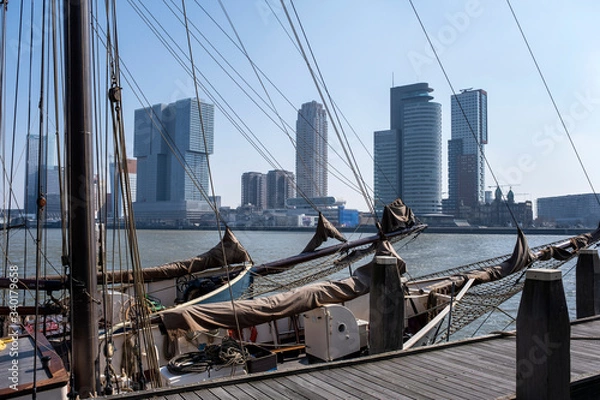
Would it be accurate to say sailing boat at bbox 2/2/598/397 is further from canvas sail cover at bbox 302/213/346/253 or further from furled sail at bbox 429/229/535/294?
canvas sail cover at bbox 302/213/346/253

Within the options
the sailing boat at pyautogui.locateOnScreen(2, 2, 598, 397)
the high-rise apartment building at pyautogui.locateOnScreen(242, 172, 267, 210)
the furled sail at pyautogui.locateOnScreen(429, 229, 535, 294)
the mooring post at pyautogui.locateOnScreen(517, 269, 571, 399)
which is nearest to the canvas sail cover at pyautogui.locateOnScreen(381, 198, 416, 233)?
the sailing boat at pyautogui.locateOnScreen(2, 2, 598, 397)

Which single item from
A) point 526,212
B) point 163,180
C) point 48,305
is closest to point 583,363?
point 48,305

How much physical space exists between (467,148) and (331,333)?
7203cm

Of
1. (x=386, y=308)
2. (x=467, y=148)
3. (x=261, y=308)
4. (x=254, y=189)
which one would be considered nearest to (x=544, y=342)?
Answer: (x=386, y=308)

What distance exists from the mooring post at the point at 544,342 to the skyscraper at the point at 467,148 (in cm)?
723

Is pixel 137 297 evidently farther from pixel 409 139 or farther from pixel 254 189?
pixel 254 189

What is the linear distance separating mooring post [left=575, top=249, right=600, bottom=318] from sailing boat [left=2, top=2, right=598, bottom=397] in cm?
191

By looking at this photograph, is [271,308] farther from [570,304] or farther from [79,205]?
[570,304]

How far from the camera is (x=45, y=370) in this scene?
178 inches

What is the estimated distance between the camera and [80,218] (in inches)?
207

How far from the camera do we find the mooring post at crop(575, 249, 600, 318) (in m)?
10.3

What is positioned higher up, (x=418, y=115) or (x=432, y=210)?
(x=418, y=115)

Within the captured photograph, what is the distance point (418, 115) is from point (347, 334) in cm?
6293

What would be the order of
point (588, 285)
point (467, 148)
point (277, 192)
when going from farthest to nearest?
1. point (277, 192)
2. point (467, 148)
3. point (588, 285)
